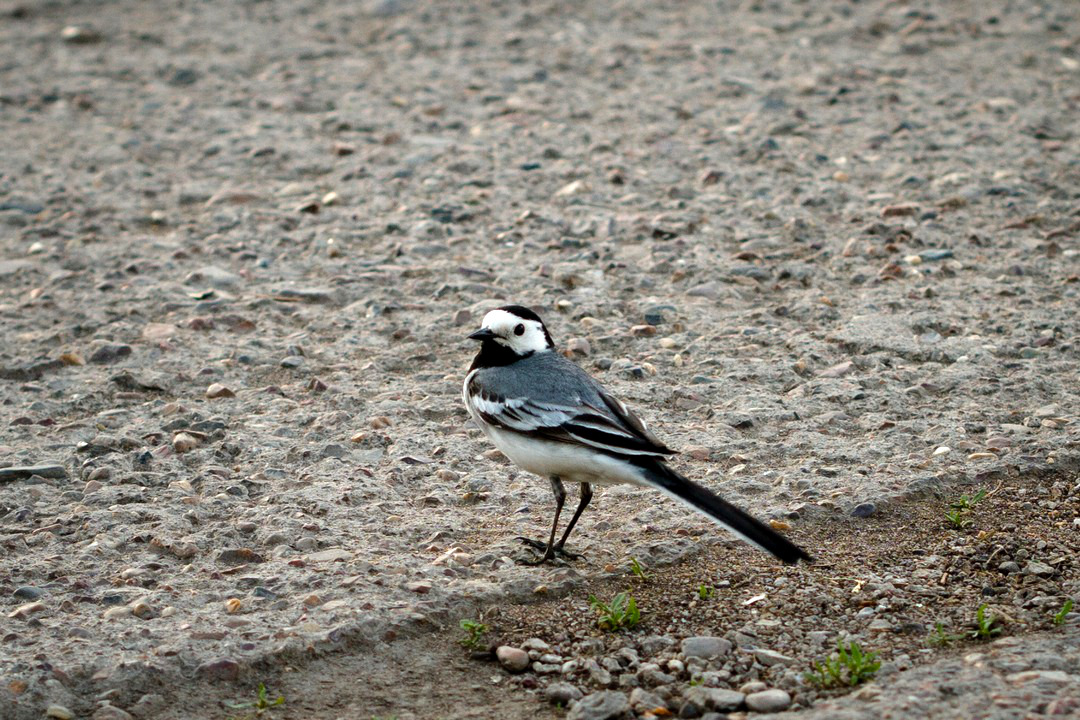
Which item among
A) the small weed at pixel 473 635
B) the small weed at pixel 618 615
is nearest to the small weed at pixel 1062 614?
the small weed at pixel 618 615

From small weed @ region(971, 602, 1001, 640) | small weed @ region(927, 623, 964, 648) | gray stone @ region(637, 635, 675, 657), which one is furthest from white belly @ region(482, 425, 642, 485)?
small weed @ region(971, 602, 1001, 640)

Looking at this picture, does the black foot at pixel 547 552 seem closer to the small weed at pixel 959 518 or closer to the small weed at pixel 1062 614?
the small weed at pixel 959 518

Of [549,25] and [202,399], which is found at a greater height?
[549,25]

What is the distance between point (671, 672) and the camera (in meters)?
4.47

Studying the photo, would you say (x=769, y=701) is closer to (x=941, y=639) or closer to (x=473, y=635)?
(x=941, y=639)

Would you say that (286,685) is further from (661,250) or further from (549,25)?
(549,25)

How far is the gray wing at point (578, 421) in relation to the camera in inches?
198

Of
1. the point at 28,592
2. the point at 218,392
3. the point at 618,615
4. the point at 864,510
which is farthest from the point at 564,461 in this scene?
the point at 218,392

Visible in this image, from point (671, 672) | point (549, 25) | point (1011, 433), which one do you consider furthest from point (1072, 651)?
point (549, 25)

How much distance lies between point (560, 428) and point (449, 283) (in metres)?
2.74

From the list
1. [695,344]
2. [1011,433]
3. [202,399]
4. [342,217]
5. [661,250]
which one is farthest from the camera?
[342,217]

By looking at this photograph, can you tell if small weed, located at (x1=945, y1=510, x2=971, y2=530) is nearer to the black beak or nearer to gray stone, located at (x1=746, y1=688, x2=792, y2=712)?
gray stone, located at (x1=746, y1=688, x2=792, y2=712)

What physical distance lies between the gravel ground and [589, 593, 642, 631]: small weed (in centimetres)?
36

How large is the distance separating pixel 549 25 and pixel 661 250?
4.66m
